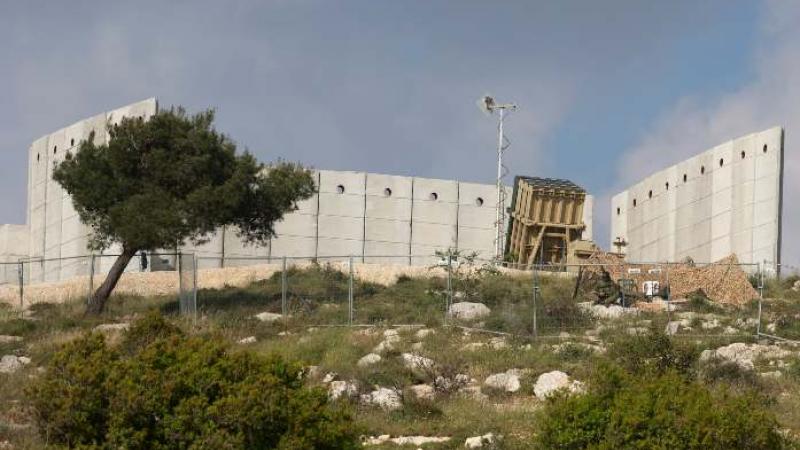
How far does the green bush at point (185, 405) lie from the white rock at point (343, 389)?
5206 mm

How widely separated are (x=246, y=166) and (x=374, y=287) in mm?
5263

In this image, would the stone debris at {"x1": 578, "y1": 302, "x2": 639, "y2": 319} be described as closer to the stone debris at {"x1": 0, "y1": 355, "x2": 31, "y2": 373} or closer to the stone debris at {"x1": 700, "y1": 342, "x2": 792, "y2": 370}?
the stone debris at {"x1": 700, "y1": 342, "x2": 792, "y2": 370}

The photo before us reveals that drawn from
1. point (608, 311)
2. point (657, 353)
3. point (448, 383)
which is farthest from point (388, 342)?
point (657, 353)

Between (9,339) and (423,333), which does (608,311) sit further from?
(9,339)

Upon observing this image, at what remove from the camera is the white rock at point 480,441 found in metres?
16.2

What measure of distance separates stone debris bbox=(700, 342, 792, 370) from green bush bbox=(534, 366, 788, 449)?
9206 millimetres

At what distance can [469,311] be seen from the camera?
29.6 meters

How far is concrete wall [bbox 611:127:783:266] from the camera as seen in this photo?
149 ft

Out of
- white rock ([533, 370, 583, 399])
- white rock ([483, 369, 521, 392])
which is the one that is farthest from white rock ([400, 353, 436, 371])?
white rock ([533, 370, 583, 399])

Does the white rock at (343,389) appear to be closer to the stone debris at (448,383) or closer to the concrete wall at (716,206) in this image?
the stone debris at (448,383)

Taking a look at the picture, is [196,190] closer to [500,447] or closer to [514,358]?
[514,358]

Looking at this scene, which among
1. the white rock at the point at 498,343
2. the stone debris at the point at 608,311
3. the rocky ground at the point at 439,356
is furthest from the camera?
the stone debris at the point at 608,311

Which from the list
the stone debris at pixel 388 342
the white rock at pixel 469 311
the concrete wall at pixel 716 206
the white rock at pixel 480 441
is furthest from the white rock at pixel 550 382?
the concrete wall at pixel 716 206

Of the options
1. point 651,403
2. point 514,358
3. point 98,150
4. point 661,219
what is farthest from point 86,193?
point 661,219
